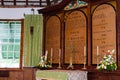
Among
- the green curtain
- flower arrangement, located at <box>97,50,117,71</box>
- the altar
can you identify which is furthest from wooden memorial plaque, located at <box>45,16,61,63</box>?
flower arrangement, located at <box>97,50,117,71</box>

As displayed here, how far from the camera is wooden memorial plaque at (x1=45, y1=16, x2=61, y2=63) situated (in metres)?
6.89

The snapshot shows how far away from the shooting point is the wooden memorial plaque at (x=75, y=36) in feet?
20.2

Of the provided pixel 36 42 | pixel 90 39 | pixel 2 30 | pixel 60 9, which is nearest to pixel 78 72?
pixel 90 39

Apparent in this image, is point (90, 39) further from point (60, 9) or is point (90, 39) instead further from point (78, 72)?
point (60, 9)

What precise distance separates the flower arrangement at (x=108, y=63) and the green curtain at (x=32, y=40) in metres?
3.03

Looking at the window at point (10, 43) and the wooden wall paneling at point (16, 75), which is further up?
the window at point (10, 43)

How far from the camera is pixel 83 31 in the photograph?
242 inches

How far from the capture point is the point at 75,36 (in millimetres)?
6387

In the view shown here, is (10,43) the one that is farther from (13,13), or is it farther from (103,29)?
(103,29)

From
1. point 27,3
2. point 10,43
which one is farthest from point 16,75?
point 27,3

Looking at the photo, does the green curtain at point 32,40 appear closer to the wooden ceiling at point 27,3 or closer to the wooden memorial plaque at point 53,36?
the wooden ceiling at point 27,3

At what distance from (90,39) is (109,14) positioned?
754mm

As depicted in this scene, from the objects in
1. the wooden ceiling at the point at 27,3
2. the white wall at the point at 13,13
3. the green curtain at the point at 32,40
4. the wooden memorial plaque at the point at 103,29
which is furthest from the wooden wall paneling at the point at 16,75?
the wooden memorial plaque at the point at 103,29

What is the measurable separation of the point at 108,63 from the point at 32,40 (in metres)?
3.45
